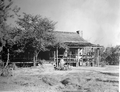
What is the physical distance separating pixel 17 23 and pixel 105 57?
717 inches

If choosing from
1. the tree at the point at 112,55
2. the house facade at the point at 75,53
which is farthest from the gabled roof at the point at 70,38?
the tree at the point at 112,55

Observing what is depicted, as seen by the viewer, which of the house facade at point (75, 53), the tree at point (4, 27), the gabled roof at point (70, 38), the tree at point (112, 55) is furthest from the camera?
the tree at point (112, 55)

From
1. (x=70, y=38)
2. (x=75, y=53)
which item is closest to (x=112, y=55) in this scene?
(x=75, y=53)

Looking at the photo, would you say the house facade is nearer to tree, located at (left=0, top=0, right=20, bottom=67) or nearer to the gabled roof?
the gabled roof

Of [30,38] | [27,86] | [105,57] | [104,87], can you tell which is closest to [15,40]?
[30,38]

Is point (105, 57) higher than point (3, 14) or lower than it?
lower

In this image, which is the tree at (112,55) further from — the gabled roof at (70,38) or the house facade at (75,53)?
the gabled roof at (70,38)

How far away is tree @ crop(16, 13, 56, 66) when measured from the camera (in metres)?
17.9

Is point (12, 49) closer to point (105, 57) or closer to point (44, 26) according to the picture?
point (44, 26)

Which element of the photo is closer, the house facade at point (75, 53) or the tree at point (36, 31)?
the tree at point (36, 31)

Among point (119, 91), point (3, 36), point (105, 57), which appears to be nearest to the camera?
point (119, 91)

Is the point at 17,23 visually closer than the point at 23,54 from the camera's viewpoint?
Yes

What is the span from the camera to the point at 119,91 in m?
7.36

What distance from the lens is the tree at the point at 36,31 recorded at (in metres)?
17.9
